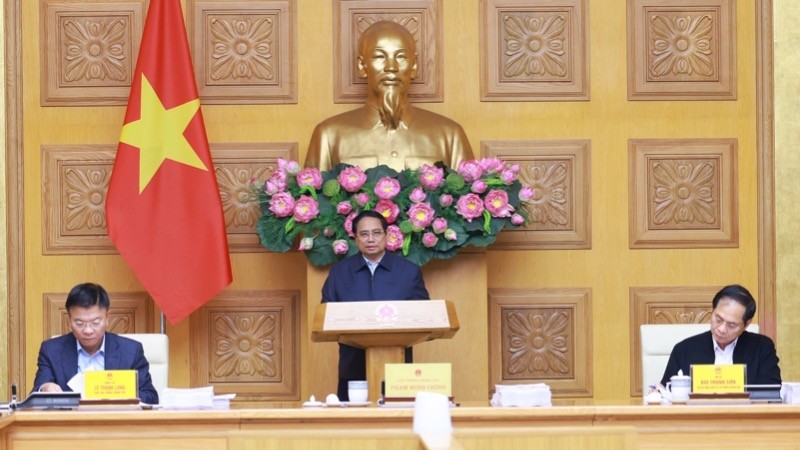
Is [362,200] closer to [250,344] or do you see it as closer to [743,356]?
[250,344]

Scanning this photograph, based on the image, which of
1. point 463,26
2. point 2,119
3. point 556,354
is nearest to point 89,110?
point 2,119

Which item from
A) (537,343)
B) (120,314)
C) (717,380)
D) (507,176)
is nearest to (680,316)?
(537,343)

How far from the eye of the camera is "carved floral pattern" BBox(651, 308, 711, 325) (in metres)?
6.10

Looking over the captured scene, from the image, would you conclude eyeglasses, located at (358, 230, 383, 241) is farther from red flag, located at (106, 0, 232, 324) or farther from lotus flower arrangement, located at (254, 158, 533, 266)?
red flag, located at (106, 0, 232, 324)

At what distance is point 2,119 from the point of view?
6.05 metres

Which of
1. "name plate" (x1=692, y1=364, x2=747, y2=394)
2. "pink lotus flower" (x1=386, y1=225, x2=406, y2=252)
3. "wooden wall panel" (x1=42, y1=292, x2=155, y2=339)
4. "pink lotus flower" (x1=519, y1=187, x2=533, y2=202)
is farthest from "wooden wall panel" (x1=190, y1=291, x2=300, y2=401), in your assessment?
"name plate" (x1=692, y1=364, x2=747, y2=394)

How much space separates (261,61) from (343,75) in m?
0.38

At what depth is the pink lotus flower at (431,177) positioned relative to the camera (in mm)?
5371

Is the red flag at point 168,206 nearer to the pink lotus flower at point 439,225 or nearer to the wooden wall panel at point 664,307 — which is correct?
the pink lotus flower at point 439,225

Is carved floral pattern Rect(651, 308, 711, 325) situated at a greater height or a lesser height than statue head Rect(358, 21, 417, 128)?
lesser

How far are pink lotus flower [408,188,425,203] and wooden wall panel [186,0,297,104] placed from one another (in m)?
1.02

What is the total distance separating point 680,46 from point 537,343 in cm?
149

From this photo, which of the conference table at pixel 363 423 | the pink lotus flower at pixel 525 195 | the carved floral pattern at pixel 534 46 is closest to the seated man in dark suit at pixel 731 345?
the conference table at pixel 363 423

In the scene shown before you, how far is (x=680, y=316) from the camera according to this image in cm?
610
